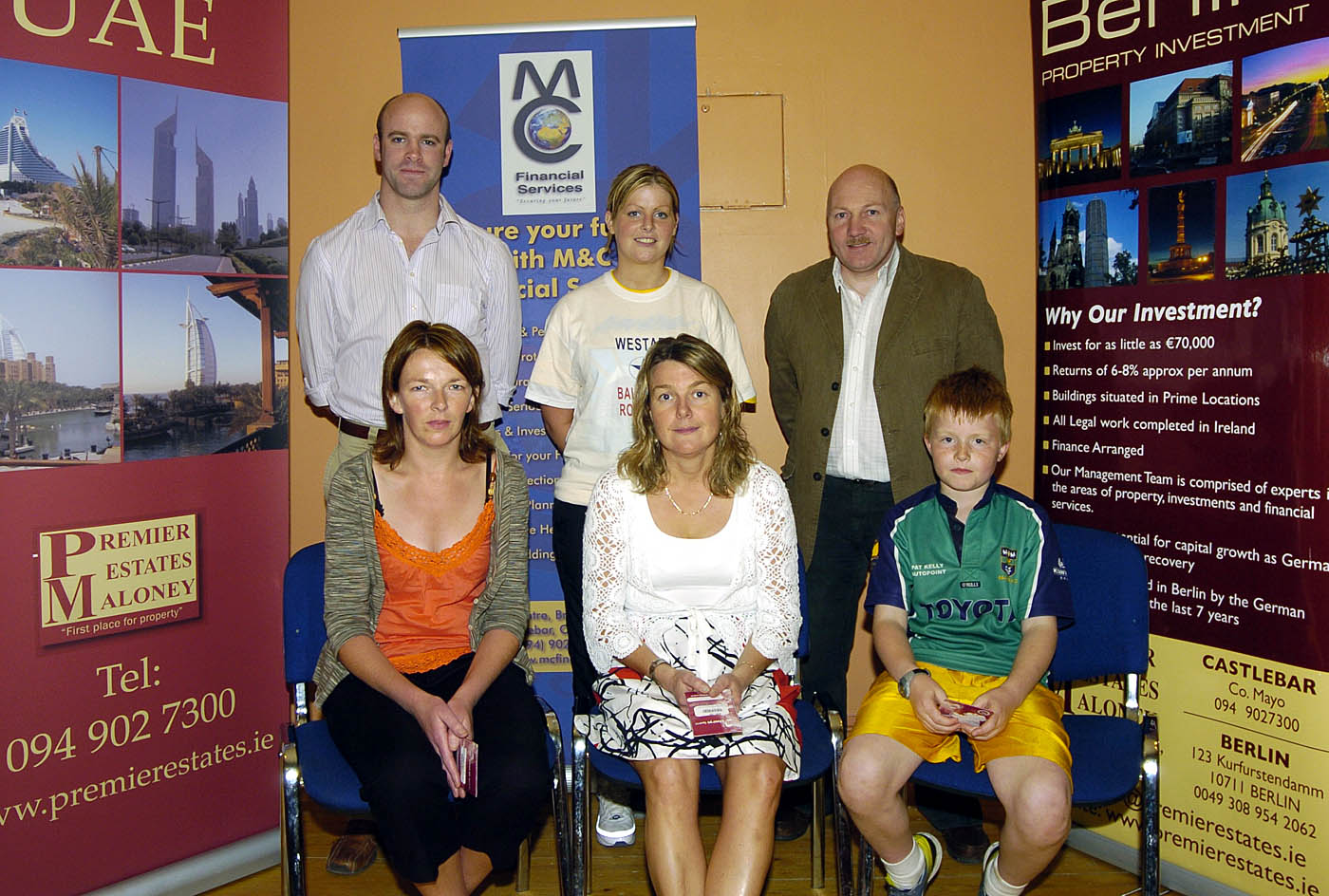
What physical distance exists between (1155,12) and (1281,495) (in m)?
1.39

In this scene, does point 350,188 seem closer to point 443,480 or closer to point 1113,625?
point 443,480

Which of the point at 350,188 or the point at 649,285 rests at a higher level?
the point at 350,188

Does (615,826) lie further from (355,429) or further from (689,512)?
(355,429)

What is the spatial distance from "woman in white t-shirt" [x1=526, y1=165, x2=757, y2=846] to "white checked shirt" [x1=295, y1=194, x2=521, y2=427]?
0.27 metres

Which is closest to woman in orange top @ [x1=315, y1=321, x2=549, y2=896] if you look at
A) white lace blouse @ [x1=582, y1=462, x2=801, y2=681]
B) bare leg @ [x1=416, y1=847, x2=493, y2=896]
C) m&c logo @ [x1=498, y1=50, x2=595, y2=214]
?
bare leg @ [x1=416, y1=847, x2=493, y2=896]

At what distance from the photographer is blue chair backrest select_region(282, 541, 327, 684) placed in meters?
2.62

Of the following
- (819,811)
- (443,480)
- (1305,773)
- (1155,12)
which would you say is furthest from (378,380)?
(1305,773)

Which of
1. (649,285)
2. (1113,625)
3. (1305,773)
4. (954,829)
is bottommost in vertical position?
(954,829)

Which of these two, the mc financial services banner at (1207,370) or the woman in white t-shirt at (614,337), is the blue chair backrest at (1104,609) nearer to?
the mc financial services banner at (1207,370)

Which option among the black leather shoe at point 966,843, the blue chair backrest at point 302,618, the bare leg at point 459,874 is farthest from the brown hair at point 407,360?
the black leather shoe at point 966,843

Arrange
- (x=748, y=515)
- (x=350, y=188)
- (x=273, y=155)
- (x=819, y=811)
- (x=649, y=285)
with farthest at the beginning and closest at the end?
(x=350, y=188), (x=273, y=155), (x=649, y=285), (x=819, y=811), (x=748, y=515)

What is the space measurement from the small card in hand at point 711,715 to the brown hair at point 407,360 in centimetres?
85

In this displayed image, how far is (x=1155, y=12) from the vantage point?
2.87 metres

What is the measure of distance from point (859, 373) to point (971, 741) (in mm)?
1168
